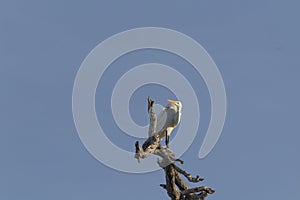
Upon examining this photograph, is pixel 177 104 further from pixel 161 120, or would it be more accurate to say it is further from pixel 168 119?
pixel 161 120

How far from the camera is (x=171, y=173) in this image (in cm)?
1661

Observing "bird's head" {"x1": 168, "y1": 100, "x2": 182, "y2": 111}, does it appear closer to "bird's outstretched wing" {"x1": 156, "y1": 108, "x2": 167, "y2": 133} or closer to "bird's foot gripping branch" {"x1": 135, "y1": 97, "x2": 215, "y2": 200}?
"bird's outstretched wing" {"x1": 156, "y1": 108, "x2": 167, "y2": 133}

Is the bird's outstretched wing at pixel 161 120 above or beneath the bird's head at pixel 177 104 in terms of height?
beneath

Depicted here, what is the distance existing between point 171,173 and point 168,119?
7.90 ft

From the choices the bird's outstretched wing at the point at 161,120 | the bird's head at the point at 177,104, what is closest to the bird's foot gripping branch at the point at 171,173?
the bird's outstretched wing at the point at 161,120

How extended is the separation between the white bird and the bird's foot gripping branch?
5.06ft

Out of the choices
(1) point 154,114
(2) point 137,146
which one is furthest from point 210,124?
(2) point 137,146

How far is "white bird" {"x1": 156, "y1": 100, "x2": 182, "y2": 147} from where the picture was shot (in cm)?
1844

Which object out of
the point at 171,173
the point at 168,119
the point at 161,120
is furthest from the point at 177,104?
the point at 171,173

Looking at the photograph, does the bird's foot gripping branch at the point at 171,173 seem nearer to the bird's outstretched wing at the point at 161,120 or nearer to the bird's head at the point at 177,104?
the bird's outstretched wing at the point at 161,120

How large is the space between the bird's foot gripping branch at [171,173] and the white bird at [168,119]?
5.06ft

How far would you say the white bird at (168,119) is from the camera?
18.4m

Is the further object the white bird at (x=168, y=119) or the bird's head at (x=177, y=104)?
the bird's head at (x=177, y=104)

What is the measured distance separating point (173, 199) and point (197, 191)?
0.55 metres
